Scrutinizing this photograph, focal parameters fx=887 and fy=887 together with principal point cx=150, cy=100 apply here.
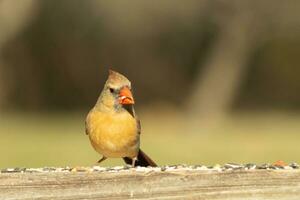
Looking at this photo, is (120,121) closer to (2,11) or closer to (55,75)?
(2,11)

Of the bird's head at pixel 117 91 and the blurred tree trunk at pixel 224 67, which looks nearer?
the bird's head at pixel 117 91

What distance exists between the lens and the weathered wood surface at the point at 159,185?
292cm

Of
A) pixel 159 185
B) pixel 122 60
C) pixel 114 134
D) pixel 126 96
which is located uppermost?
pixel 126 96

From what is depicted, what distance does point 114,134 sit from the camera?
4.37 metres

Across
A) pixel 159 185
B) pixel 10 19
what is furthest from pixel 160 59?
pixel 159 185

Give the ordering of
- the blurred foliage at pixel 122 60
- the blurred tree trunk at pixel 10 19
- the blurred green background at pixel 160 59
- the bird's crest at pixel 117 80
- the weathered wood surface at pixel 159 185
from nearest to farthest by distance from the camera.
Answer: the weathered wood surface at pixel 159 185 < the bird's crest at pixel 117 80 < the blurred tree trunk at pixel 10 19 < the blurred green background at pixel 160 59 < the blurred foliage at pixel 122 60

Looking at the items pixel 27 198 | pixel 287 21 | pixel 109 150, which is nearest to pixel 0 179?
pixel 27 198

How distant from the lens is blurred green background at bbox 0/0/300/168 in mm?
20875

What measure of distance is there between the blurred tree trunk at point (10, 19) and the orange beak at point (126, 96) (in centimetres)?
1649

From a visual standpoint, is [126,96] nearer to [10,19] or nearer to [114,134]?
[114,134]

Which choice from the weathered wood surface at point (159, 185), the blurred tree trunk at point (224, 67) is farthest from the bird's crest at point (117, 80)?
the blurred tree trunk at point (224, 67)

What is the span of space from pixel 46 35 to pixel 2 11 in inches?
149

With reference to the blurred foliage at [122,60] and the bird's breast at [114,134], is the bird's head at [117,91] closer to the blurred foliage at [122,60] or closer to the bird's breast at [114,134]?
the bird's breast at [114,134]

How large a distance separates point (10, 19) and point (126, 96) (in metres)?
17.3
